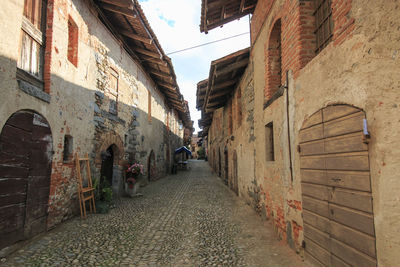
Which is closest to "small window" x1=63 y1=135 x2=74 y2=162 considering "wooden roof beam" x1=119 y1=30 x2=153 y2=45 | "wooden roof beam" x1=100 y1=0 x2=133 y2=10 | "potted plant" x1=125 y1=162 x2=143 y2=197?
"potted plant" x1=125 y1=162 x2=143 y2=197

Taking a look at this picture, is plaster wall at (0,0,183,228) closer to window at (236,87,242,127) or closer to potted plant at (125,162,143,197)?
potted plant at (125,162,143,197)

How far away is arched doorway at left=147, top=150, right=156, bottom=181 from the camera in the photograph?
12.4 metres

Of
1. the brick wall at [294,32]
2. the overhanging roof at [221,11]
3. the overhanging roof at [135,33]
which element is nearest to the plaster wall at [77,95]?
the overhanging roof at [135,33]

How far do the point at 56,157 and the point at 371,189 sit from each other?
539 cm

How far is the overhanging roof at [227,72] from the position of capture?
6930 millimetres

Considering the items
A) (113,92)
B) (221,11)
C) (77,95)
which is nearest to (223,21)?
(221,11)

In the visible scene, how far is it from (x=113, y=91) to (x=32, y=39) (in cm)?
353

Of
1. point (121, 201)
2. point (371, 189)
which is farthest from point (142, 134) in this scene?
point (371, 189)

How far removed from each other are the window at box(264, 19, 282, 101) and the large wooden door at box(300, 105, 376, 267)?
1974 mm

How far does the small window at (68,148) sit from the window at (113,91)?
7.80 feet

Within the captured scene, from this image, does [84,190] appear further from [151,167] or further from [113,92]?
[151,167]

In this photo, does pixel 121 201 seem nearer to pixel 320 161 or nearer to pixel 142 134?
pixel 142 134

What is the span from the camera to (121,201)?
7.69 meters

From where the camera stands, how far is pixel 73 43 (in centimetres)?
587
